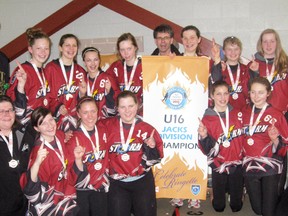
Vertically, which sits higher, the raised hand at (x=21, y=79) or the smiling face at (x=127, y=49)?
the smiling face at (x=127, y=49)

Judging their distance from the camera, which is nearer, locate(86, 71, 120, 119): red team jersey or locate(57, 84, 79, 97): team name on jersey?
locate(57, 84, 79, 97): team name on jersey

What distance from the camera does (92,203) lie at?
3330mm

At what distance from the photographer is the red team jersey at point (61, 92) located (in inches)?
149

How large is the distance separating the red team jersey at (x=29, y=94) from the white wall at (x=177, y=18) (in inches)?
114

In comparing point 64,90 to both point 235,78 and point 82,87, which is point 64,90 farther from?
point 235,78

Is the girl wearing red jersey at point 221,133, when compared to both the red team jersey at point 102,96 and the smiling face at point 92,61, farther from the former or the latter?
the smiling face at point 92,61

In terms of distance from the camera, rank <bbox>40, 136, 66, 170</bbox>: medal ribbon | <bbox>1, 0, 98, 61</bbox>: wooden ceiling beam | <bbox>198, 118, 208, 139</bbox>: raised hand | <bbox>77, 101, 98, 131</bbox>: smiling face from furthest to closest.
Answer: <bbox>1, 0, 98, 61</bbox>: wooden ceiling beam
<bbox>198, 118, 208, 139</bbox>: raised hand
<bbox>77, 101, 98, 131</bbox>: smiling face
<bbox>40, 136, 66, 170</bbox>: medal ribbon

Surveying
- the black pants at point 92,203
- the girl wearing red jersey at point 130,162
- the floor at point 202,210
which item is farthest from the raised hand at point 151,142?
the floor at point 202,210

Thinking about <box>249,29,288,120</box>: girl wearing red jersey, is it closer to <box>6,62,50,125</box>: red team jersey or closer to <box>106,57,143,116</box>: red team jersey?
<box>106,57,143,116</box>: red team jersey

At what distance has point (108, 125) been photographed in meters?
3.52

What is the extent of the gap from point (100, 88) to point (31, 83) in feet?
2.49

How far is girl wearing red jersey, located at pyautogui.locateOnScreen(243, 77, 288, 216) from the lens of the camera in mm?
3574

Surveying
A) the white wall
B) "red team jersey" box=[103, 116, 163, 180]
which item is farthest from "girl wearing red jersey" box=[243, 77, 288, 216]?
the white wall

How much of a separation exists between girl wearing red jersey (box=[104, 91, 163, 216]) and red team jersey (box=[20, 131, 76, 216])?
0.43m
